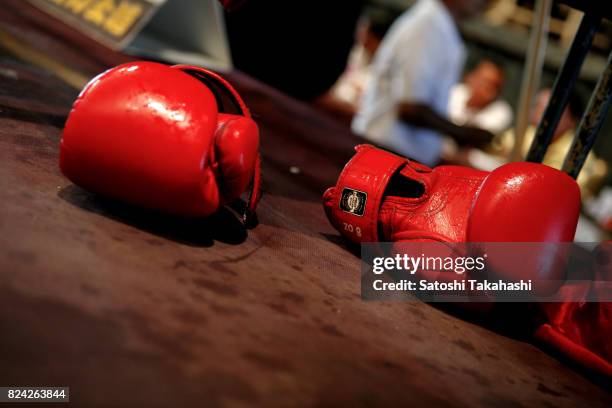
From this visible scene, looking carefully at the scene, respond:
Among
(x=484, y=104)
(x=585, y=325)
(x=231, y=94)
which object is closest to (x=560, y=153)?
(x=484, y=104)

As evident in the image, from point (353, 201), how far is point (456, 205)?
0.61ft

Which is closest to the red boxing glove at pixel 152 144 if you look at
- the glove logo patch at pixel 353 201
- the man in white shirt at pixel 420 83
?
the glove logo patch at pixel 353 201

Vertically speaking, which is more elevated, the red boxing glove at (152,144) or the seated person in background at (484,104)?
the red boxing glove at (152,144)

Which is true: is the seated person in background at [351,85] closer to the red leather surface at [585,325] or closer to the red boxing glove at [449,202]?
the red boxing glove at [449,202]

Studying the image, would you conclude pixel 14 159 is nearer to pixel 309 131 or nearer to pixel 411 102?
pixel 309 131

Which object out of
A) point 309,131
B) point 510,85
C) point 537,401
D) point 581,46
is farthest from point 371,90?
point 510,85

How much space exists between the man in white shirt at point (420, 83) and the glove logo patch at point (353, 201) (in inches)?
52.9

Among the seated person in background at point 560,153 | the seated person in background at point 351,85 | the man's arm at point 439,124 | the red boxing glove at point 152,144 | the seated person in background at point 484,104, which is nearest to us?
the red boxing glove at point 152,144

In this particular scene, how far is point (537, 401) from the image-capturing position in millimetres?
655

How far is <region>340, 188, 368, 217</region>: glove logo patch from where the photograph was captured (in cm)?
88

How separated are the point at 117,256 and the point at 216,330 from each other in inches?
7.0

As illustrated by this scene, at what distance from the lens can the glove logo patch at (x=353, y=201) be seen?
879 mm

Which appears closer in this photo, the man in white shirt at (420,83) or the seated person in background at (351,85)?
the man in white shirt at (420,83)

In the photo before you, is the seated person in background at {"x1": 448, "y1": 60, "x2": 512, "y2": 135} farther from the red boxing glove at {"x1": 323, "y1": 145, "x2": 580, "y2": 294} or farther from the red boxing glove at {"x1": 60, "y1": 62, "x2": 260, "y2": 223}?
the red boxing glove at {"x1": 60, "y1": 62, "x2": 260, "y2": 223}
